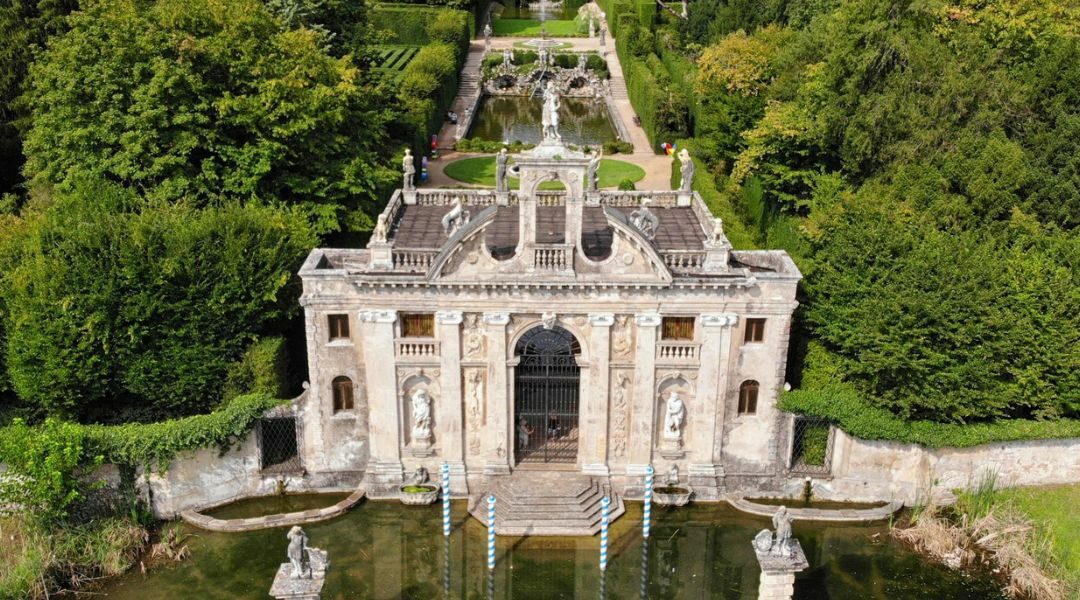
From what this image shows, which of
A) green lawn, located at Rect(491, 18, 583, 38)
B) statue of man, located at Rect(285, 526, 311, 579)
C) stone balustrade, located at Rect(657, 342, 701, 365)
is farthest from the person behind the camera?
green lawn, located at Rect(491, 18, 583, 38)

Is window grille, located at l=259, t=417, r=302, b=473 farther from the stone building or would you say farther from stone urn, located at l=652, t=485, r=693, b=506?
stone urn, located at l=652, t=485, r=693, b=506

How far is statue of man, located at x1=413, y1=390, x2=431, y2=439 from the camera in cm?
3262

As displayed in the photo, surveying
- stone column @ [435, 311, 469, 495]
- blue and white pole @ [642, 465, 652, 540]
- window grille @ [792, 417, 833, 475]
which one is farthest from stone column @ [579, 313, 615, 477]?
window grille @ [792, 417, 833, 475]

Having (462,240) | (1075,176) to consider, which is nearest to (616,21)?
(1075,176)

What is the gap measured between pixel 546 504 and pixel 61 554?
49.0 feet

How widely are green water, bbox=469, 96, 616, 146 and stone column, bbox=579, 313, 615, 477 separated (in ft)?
156

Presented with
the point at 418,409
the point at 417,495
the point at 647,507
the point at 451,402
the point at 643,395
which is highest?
the point at 643,395

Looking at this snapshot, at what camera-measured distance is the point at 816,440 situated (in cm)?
3353

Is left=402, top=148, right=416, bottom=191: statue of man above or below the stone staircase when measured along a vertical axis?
above

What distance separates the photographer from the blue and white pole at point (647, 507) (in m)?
31.0

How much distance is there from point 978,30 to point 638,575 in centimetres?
2988

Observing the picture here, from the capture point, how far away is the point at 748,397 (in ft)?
108

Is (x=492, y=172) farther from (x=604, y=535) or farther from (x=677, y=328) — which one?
(x=604, y=535)

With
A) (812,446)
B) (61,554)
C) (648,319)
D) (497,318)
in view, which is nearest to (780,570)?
(812,446)
